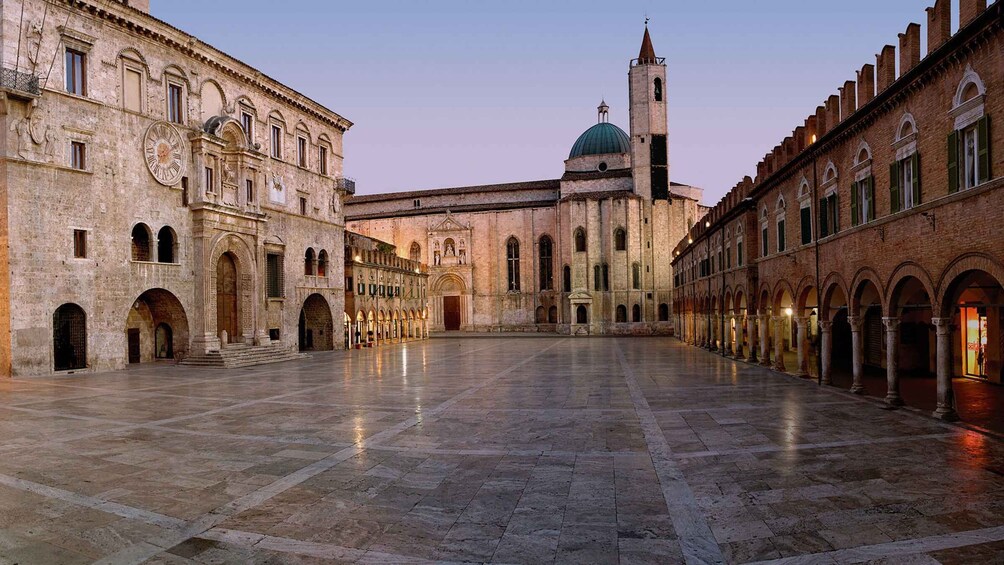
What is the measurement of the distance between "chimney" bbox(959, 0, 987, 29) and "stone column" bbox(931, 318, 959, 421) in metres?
6.17

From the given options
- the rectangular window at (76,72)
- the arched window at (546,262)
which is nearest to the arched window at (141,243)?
the rectangular window at (76,72)

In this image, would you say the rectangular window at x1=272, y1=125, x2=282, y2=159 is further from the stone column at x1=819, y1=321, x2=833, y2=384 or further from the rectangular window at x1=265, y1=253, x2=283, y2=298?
the stone column at x1=819, y1=321, x2=833, y2=384

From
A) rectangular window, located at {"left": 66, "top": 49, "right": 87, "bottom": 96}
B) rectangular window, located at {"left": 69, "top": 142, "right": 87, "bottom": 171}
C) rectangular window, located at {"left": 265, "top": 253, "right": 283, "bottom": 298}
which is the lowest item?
rectangular window, located at {"left": 265, "top": 253, "right": 283, "bottom": 298}

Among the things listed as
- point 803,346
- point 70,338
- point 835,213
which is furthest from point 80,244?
point 803,346

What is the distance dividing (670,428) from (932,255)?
705 cm

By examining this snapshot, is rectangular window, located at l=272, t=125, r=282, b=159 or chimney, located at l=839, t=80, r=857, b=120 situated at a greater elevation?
rectangular window, located at l=272, t=125, r=282, b=159

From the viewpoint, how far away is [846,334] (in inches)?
1131

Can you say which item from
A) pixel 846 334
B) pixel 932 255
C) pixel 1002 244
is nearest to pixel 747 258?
pixel 846 334

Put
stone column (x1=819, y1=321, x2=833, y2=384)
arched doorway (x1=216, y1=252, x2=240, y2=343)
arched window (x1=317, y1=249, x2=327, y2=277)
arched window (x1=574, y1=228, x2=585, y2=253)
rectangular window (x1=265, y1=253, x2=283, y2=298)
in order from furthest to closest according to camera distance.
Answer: arched window (x1=574, y1=228, x2=585, y2=253), arched window (x1=317, y1=249, x2=327, y2=277), rectangular window (x1=265, y1=253, x2=283, y2=298), arched doorway (x1=216, y1=252, x2=240, y2=343), stone column (x1=819, y1=321, x2=833, y2=384)

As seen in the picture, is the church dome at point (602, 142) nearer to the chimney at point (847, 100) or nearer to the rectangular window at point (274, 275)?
the rectangular window at point (274, 275)

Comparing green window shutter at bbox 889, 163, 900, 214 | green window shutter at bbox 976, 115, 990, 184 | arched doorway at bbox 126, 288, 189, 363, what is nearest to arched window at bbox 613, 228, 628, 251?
arched doorway at bbox 126, 288, 189, 363

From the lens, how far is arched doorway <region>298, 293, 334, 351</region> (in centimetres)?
4097

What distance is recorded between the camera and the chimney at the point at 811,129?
20.4 metres

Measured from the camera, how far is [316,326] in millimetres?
41438
